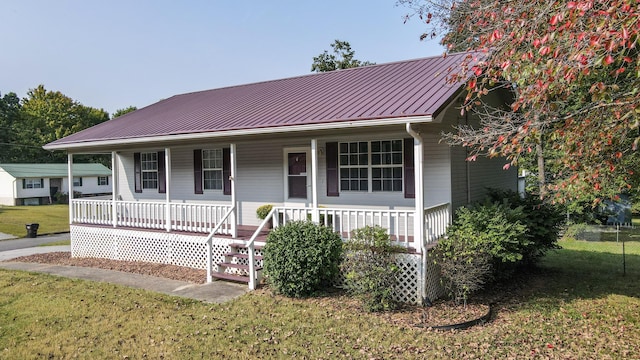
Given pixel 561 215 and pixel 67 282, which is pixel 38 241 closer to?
pixel 67 282

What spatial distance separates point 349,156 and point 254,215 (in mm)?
3549

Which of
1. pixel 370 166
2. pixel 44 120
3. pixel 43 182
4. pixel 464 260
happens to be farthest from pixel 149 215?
pixel 44 120

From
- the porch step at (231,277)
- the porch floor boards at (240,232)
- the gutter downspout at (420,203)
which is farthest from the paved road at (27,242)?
the gutter downspout at (420,203)

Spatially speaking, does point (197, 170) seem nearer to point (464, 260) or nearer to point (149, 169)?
point (149, 169)

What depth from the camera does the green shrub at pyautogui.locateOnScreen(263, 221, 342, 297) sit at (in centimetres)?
758

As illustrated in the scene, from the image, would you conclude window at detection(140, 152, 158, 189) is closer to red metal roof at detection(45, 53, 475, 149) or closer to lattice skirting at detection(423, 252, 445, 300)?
red metal roof at detection(45, 53, 475, 149)

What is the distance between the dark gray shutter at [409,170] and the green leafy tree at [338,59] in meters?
25.3

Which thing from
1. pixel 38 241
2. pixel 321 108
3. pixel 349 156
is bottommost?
pixel 38 241

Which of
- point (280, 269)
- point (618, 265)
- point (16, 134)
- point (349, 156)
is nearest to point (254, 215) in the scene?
point (349, 156)

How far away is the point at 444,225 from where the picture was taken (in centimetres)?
835

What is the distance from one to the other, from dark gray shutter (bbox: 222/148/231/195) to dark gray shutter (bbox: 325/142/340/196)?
3407 millimetres

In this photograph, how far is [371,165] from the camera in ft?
31.8

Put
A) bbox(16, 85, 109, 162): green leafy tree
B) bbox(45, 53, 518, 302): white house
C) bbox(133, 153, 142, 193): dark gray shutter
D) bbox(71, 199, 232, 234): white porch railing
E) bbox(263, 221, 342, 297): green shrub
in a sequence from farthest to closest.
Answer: bbox(16, 85, 109, 162): green leafy tree → bbox(133, 153, 142, 193): dark gray shutter → bbox(71, 199, 232, 234): white porch railing → bbox(45, 53, 518, 302): white house → bbox(263, 221, 342, 297): green shrub

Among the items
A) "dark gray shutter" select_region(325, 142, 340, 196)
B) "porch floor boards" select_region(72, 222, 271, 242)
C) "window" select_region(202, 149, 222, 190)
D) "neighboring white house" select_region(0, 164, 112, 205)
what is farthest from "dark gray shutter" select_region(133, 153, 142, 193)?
"neighboring white house" select_region(0, 164, 112, 205)
